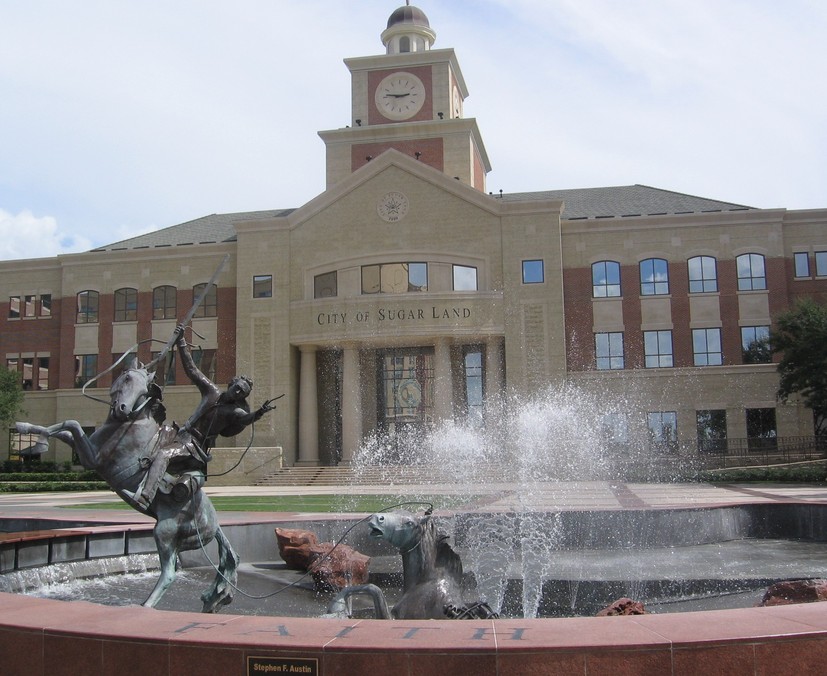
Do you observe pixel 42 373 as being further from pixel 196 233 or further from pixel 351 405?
pixel 351 405

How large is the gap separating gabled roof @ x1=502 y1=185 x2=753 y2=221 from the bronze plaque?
144ft

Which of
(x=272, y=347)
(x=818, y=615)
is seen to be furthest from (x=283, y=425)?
(x=818, y=615)

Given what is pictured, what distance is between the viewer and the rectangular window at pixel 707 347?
45.2 m

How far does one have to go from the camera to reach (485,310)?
44.4 meters

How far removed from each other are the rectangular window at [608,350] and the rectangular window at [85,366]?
3020 centimetres

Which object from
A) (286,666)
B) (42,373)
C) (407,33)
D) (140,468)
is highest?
(407,33)

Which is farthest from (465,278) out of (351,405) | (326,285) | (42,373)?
(42,373)

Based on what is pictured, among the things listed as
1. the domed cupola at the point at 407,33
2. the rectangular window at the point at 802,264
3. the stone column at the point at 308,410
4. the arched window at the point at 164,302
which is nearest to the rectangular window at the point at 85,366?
the arched window at the point at 164,302

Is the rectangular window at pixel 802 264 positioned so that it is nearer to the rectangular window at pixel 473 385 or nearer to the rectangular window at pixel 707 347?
the rectangular window at pixel 707 347

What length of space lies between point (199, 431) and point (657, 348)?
39318mm

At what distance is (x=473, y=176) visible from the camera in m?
55.1

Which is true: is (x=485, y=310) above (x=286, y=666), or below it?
above

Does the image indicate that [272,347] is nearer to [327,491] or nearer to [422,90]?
[327,491]

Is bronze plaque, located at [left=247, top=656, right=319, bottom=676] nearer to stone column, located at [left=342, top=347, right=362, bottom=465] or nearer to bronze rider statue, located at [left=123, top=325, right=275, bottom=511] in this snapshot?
bronze rider statue, located at [left=123, top=325, right=275, bottom=511]
